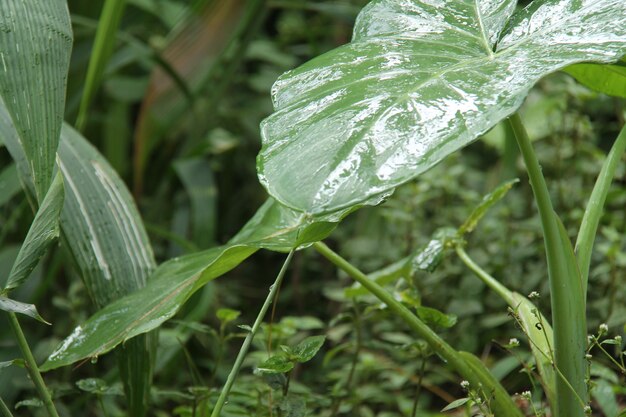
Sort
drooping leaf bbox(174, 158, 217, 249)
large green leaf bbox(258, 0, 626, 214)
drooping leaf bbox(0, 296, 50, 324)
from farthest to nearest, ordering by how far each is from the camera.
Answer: drooping leaf bbox(174, 158, 217, 249) < drooping leaf bbox(0, 296, 50, 324) < large green leaf bbox(258, 0, 626, 214)

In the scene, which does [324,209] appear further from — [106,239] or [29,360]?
[106,239]

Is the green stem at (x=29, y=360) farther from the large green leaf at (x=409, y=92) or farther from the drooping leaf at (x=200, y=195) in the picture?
the drooping leaf at (x=200, y=195)

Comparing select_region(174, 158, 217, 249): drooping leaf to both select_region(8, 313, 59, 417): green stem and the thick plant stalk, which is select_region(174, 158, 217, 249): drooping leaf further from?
the thick plant stalk

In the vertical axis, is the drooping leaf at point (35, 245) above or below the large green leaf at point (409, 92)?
below

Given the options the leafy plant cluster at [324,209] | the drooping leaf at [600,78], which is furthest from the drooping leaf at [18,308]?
the drooping leaf at [600,78]

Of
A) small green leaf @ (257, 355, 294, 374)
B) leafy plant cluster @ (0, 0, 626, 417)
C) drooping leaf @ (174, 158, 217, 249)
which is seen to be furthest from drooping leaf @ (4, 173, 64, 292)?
drooping leaf @ (174, 158, 217, 249)
